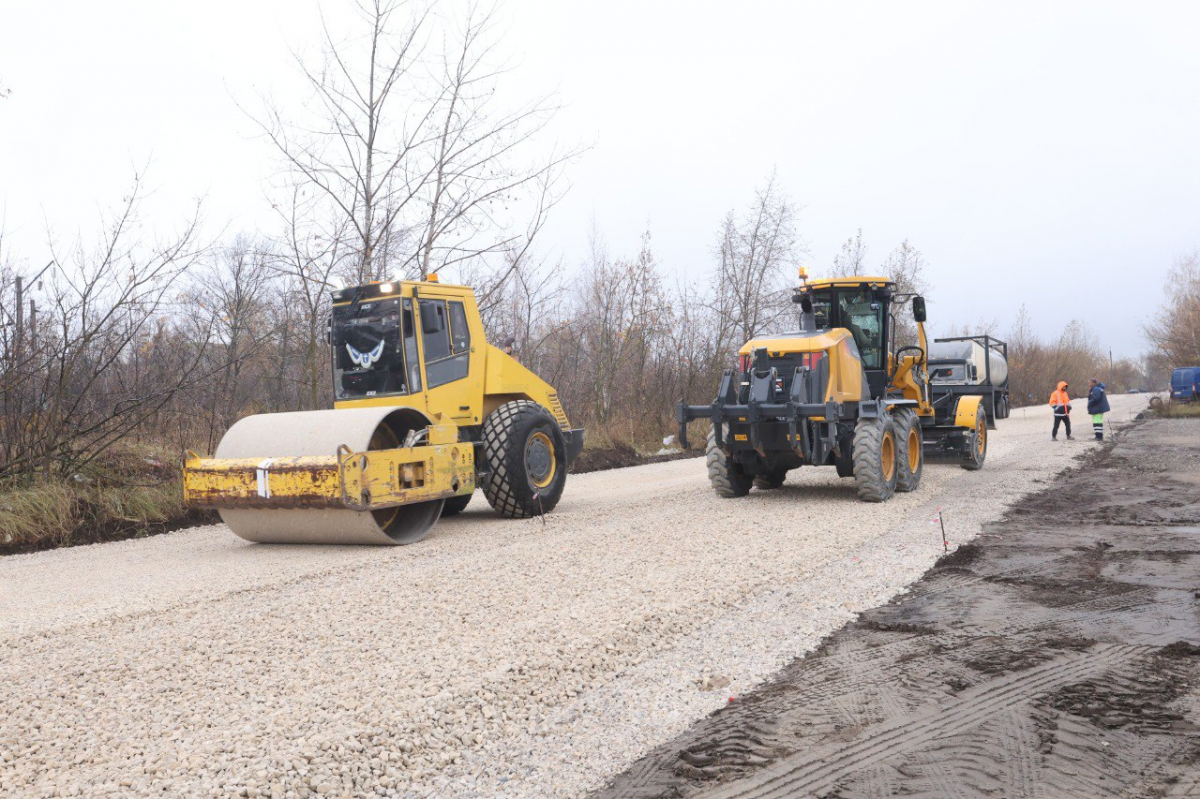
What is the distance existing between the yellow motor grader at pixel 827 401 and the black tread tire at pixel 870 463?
1 centimetres

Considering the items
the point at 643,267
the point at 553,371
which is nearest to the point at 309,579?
the point at 553,371

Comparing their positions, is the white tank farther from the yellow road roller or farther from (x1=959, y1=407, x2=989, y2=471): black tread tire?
the yellow road roller

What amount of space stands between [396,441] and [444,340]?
4.07ft

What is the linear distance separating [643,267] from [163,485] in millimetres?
13552

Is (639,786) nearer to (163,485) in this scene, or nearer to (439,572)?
(439,572)

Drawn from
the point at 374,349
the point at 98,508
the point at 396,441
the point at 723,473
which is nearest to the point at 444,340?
the point at 374,349

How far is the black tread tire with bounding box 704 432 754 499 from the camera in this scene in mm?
11953

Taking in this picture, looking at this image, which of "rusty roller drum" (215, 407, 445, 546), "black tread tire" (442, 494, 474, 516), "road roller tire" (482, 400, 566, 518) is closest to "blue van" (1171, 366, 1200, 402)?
"road roller tire" (482, 400, 566, 518)

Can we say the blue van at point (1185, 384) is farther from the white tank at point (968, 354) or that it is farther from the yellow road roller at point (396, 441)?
the yellow road roller at point (396, 441)

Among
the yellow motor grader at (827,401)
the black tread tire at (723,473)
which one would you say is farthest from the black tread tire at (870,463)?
the black tread tire at (723,473)

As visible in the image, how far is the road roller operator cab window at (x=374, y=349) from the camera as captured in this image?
385 inches

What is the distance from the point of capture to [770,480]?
13.1 metres

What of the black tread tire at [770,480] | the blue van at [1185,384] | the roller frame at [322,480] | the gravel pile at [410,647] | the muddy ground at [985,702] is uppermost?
the blue van at [1185,384]

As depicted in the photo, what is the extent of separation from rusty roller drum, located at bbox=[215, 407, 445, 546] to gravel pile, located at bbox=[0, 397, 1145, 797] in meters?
0.21
